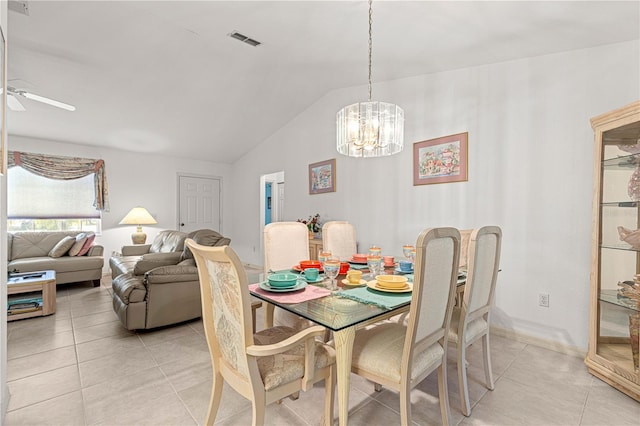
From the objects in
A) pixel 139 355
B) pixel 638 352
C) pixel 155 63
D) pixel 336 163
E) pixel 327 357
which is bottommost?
pixel 139 355

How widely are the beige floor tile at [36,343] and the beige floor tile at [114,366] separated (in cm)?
54

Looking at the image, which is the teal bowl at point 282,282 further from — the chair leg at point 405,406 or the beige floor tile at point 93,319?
the beige floor tile at point 93,319

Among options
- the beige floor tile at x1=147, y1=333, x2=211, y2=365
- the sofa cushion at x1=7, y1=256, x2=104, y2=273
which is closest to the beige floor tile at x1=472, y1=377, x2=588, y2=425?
the beige floor tile at x1=147, y1=333, x2=211, y2=365

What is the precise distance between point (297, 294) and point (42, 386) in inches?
72.4

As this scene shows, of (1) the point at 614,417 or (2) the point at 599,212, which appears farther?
(2) the point at 599,212

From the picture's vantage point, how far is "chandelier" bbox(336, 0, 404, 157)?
7.19 feet

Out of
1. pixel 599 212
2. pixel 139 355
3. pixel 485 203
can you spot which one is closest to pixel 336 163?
pixel 485 203

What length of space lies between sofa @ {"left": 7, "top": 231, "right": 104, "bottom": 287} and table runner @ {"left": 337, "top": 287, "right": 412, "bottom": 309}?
4399mm

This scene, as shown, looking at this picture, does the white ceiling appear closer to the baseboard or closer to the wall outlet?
the wall outlet

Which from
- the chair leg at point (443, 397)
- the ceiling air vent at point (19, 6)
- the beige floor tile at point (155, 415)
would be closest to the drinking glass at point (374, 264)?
the chair leg at point (443, 397)

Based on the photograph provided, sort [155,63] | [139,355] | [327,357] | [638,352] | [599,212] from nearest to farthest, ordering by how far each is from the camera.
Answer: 1. [327,357]
2. [638,352]
3. [599,212]
4. [139,355]
5. [155,63]

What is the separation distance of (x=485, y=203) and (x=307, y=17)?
2308 mm

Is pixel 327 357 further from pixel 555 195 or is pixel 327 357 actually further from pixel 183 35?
pixel 183 35

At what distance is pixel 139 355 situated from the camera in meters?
2.33
